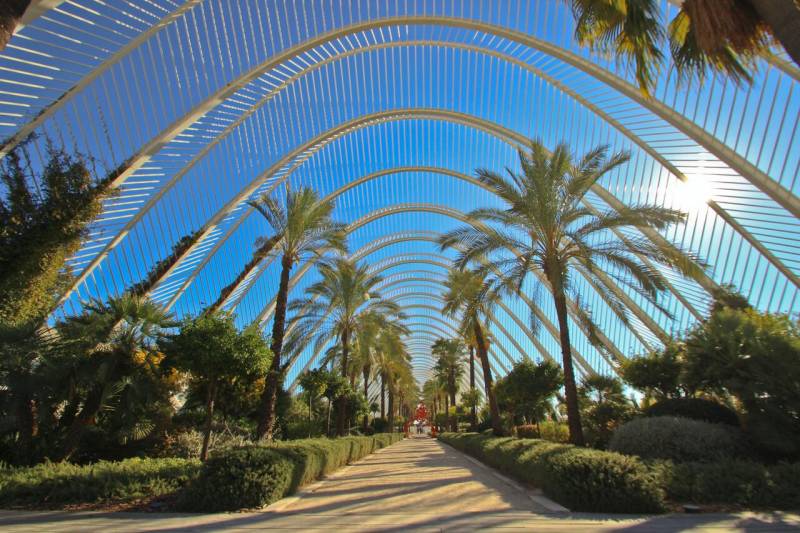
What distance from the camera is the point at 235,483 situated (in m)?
→ 7.84

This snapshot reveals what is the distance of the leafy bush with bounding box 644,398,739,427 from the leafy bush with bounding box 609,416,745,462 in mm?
2078

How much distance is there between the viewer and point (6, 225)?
1600 centimetres

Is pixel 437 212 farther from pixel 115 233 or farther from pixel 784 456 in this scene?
pixel 784 456

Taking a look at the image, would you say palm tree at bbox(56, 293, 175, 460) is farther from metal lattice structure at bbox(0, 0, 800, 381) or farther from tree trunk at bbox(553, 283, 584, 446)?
tree trunk at bbox(553, 283, 584, 446)

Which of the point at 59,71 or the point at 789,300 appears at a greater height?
the point at 59,71

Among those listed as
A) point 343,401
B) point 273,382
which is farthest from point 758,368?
point 343,401

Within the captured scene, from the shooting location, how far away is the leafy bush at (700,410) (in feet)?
42.4

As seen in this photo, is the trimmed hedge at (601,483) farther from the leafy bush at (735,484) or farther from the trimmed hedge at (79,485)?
the trimmed hedge at (79,485)

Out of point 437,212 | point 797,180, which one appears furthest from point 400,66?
point 797,180

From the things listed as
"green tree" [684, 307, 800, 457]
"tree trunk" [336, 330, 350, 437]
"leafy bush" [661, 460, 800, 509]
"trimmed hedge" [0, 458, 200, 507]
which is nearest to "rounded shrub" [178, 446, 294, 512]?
"trimmed hedge" [0, 458, 200, 507]

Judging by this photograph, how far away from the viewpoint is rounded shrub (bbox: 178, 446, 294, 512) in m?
7.70

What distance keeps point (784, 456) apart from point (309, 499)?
9964mm

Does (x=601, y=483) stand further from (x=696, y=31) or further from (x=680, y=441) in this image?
(x=696, y=31)

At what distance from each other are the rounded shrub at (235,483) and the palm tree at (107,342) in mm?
6222
